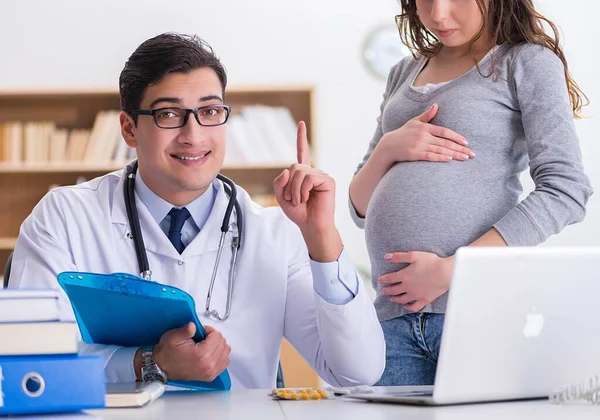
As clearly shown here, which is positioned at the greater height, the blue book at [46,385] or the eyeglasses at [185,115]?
the eyeglasses at [185,115]

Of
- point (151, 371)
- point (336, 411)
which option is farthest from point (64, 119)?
point (336, 411)

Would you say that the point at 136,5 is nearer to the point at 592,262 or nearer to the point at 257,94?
the point at 257,94

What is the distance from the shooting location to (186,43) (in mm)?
1909

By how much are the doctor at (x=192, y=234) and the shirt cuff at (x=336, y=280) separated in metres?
0.04

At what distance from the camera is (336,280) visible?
1588 millimetres

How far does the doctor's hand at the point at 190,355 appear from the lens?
4.74 ft

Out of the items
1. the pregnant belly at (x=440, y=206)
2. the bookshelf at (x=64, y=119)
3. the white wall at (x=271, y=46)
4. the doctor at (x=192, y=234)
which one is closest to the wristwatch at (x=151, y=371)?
the doctor at (x=192, y=234)

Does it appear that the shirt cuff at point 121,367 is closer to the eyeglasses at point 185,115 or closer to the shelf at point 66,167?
the eyeglasses at point 185,115

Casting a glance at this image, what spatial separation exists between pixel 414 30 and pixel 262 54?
2978mm

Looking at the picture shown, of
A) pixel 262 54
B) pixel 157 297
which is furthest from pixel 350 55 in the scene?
pixel 157 297

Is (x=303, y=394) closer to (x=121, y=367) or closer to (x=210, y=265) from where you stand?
(x=121, y=367)

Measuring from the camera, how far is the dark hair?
1.86 m

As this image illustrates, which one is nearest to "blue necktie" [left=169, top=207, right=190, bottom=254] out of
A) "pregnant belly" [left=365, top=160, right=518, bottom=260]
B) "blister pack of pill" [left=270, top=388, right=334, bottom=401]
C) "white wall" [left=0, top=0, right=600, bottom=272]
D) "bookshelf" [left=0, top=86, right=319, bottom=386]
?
"pregnant belly" [left=365, top=160, right=518, bottom=260]

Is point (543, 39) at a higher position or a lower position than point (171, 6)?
lower
